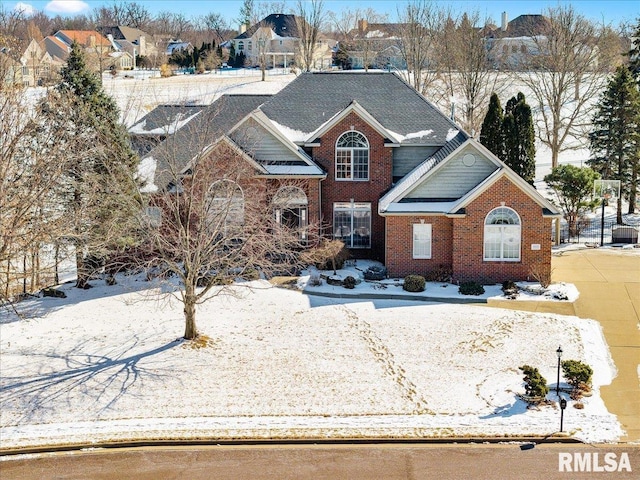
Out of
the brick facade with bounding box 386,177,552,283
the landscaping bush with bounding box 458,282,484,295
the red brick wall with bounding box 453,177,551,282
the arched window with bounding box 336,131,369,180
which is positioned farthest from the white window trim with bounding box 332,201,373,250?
the landscaping bush with bounding box 458,282,484,295

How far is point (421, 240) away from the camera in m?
29.4

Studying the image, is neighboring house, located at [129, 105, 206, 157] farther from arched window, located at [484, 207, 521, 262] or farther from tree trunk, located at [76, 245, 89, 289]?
arched window, located at [484, 207, 521, 262]

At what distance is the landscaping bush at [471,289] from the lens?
27125 millimetres

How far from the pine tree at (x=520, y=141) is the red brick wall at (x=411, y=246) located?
1026 cm

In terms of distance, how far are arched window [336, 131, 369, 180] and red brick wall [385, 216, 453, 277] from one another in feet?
12.3

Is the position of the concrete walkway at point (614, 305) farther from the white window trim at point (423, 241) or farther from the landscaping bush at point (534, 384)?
the white window trim at point (423, 241)

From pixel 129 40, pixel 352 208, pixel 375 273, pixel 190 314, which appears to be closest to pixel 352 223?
pixel 352 208

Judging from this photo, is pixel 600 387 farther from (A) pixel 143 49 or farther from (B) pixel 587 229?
(A) pixel 143 49

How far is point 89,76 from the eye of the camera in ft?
92.2

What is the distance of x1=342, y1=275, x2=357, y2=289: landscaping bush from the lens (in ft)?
91.2

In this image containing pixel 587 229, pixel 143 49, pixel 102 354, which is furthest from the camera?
pixel 143 49

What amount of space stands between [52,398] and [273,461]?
669 cm

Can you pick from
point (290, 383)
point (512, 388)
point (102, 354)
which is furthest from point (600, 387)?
point (102, 354)

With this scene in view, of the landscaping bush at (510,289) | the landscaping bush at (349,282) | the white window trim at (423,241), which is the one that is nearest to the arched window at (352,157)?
the white window trim at (423,241)
